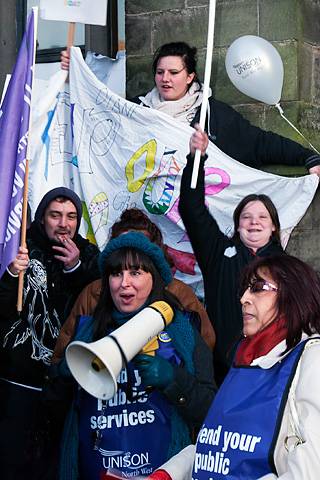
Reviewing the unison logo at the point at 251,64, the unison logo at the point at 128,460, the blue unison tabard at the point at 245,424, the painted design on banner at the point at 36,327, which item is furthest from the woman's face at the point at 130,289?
the unison logo at the point at 251,64

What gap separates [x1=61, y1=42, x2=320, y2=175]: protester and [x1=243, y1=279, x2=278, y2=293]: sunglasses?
2.68 m

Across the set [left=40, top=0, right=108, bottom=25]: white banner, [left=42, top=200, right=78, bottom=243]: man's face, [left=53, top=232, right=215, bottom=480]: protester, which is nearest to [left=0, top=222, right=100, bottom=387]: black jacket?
[left=42, top=200, right=78, bottom=243]: man's face

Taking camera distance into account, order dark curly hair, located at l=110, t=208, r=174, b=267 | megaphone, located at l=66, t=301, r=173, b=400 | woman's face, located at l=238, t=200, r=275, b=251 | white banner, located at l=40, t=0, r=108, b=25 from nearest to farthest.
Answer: megaphone, located at l=66, t=301, r=173, b=400 → dark curly hair, located at l=110, t=208, r=174, b=267 → woman's face, located at l=238, t=200, r=275, b=251 → white banner, located at l=40, t=0, r=108, b=25

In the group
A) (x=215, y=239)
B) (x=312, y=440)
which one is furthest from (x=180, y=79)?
(x=312, y=440)

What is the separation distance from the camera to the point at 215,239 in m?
5.29

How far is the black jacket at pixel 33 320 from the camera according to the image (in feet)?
16.5

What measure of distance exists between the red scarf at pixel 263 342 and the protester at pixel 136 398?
718 mm

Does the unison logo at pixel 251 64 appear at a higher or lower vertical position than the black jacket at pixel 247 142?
higher

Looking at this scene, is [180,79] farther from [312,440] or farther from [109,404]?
[312,440]

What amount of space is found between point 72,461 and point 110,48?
13.1ft

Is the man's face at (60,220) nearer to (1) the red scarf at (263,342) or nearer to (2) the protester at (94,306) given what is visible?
(2) the protester at (94,306)

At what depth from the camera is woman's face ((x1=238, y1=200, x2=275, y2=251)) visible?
17.3 ft

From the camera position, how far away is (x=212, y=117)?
248 inches

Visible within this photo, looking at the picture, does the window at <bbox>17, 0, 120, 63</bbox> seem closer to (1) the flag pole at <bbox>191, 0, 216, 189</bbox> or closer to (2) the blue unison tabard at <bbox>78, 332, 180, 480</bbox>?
(1) the flag pole at <bbox>191, 0, 216, 189</bbox>
